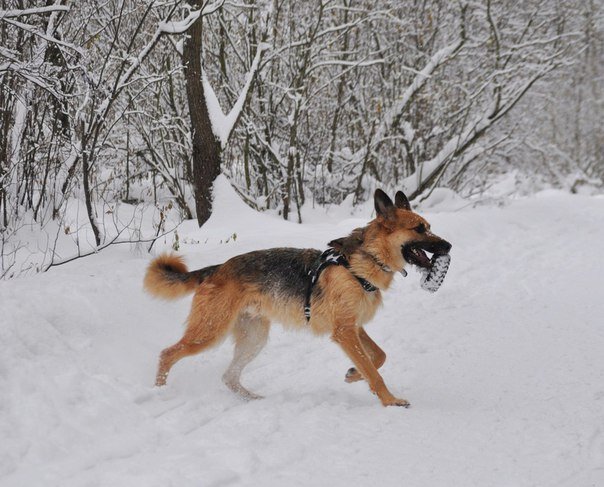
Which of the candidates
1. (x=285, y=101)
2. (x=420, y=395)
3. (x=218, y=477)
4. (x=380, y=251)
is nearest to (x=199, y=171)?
(x=285, y=101)

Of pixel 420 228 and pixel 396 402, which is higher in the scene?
pixel 420 228

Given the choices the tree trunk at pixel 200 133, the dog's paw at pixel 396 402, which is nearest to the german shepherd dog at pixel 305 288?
the dog's paw at pixel 396 402

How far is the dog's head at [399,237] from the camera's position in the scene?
4.11 meters

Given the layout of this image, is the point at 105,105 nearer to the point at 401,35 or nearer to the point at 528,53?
the point at 401,35

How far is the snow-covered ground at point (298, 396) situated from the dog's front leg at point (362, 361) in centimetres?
11

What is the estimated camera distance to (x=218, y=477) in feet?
8.82

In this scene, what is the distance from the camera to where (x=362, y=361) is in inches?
154

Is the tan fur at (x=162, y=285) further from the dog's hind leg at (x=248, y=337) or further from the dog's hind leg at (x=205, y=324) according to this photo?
the dog's hind leg at (x=248, y=337)

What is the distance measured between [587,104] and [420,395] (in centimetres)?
3361

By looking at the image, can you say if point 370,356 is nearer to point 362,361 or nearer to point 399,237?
point 362,361

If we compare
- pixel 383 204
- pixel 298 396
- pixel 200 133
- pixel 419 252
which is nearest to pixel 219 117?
pixel 200 133

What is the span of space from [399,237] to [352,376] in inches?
45.4

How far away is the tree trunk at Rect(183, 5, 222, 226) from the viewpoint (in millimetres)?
8969

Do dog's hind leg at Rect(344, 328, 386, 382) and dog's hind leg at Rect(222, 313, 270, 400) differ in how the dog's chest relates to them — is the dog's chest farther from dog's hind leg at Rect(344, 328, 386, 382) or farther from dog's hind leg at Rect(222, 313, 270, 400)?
dog's hind leg at Rect(222, 313, 270, 400)
